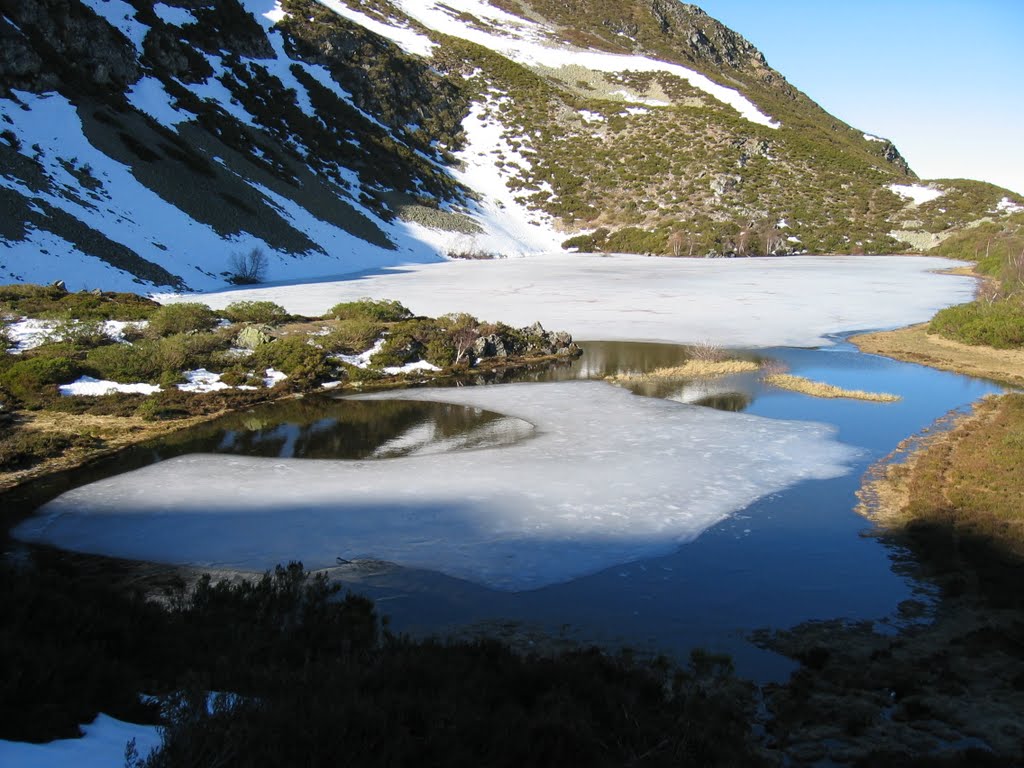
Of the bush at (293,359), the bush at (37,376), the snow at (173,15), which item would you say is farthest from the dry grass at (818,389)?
the snow at (173,15)

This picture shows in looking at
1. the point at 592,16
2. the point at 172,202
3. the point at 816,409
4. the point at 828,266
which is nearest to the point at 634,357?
the point at 816,409

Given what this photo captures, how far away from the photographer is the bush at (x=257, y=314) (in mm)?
27391

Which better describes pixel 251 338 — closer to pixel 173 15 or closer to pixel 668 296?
pixel 668 296

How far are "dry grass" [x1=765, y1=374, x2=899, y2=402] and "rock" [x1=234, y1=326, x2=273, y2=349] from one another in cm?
1613

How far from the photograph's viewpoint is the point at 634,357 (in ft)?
86.3

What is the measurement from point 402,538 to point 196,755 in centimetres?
676

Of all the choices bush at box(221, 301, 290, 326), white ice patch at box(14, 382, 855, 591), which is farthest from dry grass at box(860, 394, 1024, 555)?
bush at box(221, 301, 290, 326)

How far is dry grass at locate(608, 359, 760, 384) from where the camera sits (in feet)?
73.8

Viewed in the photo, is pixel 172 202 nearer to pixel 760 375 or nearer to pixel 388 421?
pixel 388 421

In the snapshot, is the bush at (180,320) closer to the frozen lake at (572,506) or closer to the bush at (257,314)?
the bush at (257,314)

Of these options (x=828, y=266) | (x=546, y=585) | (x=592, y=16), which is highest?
(x=592, y=16)

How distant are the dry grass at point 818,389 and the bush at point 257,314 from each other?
17589 mm

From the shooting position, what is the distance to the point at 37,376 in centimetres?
1900

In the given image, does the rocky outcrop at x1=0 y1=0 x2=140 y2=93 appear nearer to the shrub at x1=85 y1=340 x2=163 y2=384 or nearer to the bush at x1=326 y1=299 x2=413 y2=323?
Answer: the bush at x1=326 y1=299 x2=413 y2=323
